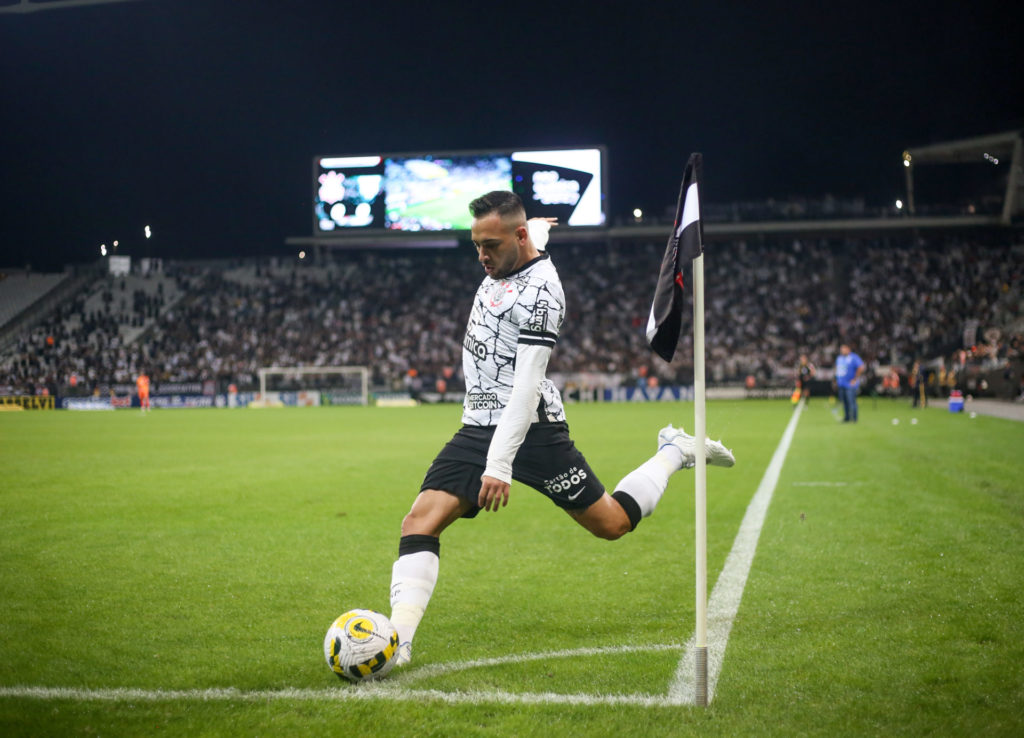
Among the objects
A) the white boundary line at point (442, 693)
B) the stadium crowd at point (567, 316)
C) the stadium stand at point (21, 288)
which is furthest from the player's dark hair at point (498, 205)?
the stadium stand at point (21, 288)

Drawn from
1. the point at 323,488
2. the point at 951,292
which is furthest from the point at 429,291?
the point at 323,488

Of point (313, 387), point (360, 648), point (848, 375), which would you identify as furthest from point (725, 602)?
point (313, 387)

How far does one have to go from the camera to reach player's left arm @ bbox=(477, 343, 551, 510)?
421 centimetres

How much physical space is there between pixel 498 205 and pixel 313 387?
4474cm

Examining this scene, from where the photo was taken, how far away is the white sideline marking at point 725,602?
4.04 meters

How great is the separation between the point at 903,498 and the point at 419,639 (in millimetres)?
7073

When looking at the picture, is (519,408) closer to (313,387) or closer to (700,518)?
(700,518)

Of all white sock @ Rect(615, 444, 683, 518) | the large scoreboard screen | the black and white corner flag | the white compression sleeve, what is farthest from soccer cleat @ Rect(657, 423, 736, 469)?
the large scoreboard screen

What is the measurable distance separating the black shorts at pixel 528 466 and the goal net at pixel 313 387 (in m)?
42.6

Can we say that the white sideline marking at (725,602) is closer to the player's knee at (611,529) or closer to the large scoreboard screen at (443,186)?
the player's knee at (611,529)

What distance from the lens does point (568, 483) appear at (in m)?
4.62

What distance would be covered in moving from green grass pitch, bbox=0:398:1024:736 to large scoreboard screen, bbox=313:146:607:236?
33.0 meters

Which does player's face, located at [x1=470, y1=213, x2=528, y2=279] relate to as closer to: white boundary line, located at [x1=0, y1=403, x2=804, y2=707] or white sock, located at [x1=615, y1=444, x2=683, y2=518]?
white sock, located at [x1=615, y1=444, x2=683, y2=518]

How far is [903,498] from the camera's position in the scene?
1001cm
